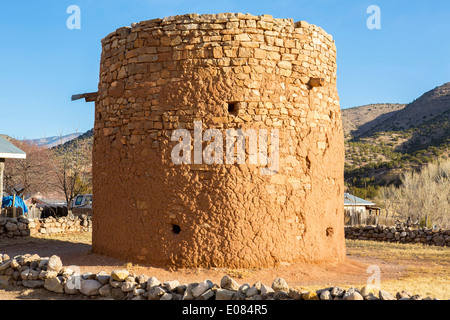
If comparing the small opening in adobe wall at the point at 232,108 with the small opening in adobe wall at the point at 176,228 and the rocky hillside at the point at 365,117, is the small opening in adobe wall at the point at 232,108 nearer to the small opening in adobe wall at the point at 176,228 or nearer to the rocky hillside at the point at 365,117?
the small opening in adobe wall at the point at 176,228

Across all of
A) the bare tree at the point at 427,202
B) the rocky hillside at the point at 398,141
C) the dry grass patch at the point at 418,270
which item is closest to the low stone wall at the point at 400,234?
the dry grass patch at the point at 418,270

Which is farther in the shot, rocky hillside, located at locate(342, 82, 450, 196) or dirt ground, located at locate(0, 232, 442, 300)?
rocky hillside, located at locate(342, 82, 450, 196)

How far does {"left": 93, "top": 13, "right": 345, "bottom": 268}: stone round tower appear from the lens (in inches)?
284

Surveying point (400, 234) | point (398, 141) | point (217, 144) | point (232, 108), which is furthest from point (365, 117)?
point (217, 144)

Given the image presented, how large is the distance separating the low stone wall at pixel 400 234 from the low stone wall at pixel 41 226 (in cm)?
1070

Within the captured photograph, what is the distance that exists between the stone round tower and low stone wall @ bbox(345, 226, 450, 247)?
28.0ft

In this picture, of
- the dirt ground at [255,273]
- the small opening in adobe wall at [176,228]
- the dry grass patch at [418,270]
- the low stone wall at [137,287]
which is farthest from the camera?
the small opening in adobe wall at [176,228]

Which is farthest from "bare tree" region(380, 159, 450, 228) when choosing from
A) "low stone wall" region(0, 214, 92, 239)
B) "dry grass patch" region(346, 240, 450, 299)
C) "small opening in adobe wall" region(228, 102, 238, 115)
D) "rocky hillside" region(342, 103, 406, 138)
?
"rocky hillside" region(342, 103, 406, 138)

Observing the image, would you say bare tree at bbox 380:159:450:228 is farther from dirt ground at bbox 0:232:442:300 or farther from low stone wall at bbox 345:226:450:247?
dirt ground at bbox 0:232:442:300

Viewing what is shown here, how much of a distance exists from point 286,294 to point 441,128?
138 feet

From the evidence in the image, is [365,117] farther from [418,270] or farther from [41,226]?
[418,270]

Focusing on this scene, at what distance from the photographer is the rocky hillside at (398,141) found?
3681cm

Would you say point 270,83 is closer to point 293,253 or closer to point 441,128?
point 293,253

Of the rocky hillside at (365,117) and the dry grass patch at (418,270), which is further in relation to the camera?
the rocky hillside at (365,117)
